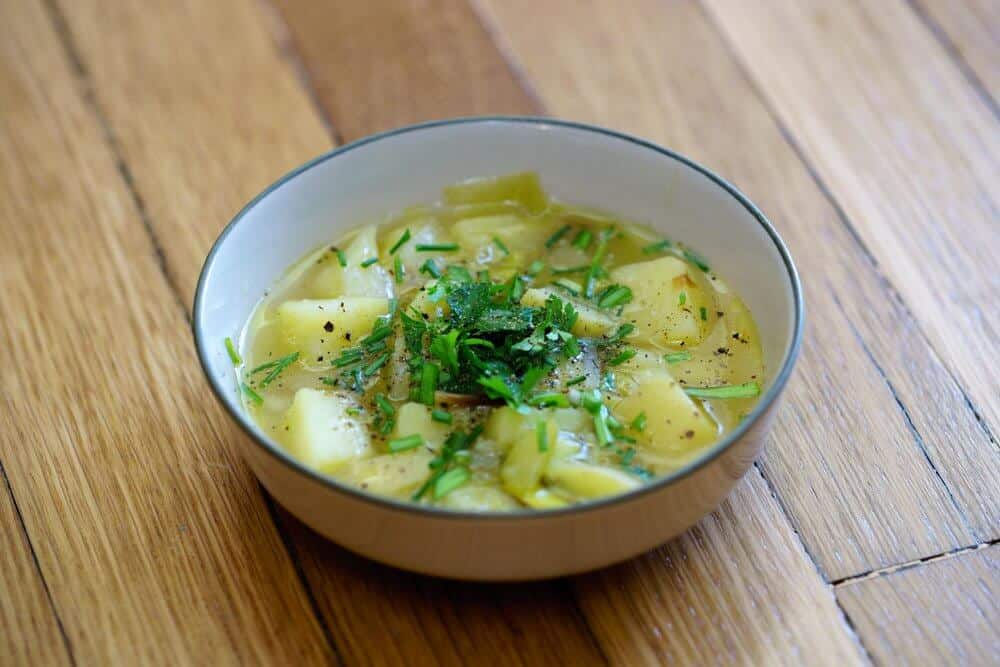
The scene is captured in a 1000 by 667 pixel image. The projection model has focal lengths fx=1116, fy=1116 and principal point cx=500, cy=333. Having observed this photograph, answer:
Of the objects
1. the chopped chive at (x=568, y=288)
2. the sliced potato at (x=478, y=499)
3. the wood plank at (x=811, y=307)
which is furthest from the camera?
the chopped chive at (x=568, y=288)

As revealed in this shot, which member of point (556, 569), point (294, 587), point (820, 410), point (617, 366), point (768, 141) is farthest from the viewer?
point (768, 141)

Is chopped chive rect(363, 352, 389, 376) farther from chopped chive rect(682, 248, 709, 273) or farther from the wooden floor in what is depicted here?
chopped chive rect(682, 248, 709, 273)

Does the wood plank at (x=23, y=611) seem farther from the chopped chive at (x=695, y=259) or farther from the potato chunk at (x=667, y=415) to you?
the chopped chive at (x=695, y=259)

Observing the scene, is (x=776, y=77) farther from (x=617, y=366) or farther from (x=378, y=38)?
(x=617, y=366)

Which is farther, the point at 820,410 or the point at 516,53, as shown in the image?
the point at 516,53

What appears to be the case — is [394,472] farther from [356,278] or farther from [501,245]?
[501,245]

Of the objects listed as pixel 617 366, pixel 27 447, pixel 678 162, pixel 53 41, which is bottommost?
pixel 27 447

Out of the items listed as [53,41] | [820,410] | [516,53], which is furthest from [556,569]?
[53,41]

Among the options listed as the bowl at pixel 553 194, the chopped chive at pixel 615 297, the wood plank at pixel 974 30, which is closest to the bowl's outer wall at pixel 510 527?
the bowl at pixel 553 194
